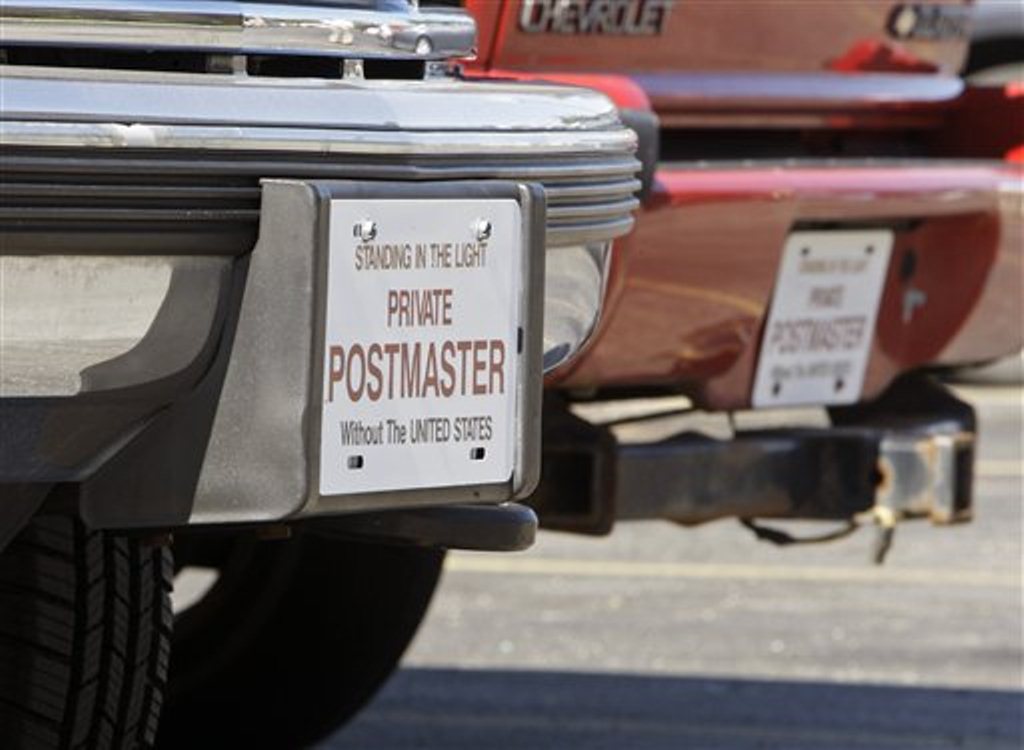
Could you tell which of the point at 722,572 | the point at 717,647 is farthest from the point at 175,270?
the point at 722,572

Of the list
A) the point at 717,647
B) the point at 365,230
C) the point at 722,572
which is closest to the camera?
the point at 365,230

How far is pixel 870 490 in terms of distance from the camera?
542 centimetres

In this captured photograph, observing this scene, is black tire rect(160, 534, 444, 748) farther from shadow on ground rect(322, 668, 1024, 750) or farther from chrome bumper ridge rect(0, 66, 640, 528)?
chrome bumper ridge rect(0, 66, 640, 528)

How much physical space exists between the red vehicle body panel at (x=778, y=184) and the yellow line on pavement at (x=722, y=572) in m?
2.42

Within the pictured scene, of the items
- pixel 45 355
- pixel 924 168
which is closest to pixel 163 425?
pixel 45 355

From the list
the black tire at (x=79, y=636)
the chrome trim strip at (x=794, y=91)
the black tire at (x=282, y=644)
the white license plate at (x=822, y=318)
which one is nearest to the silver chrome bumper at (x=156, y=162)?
the black tire at (x=79, y=636)

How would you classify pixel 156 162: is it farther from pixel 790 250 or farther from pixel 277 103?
pixel 790 250

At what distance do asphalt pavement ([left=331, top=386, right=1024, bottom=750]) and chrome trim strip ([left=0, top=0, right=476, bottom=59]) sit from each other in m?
2.51

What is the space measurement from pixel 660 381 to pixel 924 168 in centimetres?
69

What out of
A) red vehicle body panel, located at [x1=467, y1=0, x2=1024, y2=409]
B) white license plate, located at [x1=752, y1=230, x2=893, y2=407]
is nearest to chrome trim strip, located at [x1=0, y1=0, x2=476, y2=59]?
red vehicle body panel, located at [x1=467, y1=0, x2=1024, y2=409]

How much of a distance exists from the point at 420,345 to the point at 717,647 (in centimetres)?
376

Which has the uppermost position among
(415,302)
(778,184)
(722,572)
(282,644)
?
(415,302)

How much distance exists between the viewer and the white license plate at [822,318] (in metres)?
5.23

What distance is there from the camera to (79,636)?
3.91m
